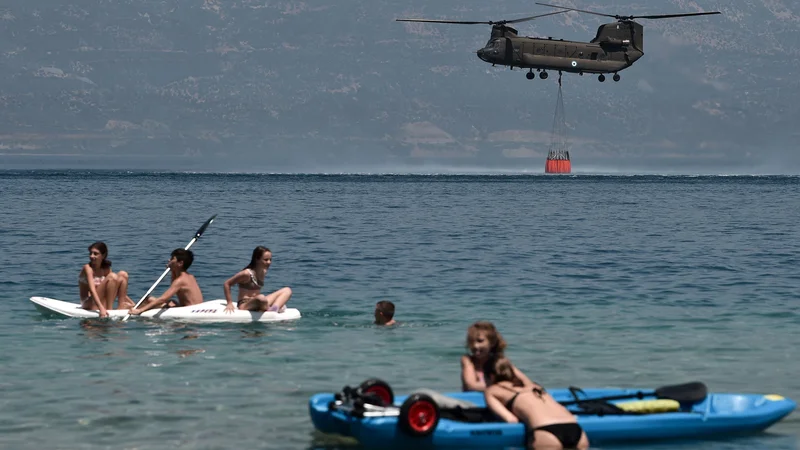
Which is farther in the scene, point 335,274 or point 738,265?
point 738,265

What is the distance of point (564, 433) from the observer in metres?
13.0

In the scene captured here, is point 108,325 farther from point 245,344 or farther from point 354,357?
point 354,357

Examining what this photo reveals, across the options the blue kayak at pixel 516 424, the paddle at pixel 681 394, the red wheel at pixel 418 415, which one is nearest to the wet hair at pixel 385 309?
the blue kayak at pixel 516 424

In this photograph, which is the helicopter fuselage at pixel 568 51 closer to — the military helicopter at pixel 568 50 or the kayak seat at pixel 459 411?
the military helicopter at pixel 568 50

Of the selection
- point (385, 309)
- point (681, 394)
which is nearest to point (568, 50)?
point (385, 309)

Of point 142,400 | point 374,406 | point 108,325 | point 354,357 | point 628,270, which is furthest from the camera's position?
point 628,270

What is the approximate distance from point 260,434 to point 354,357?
531cm

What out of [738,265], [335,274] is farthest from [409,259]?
[738,265]

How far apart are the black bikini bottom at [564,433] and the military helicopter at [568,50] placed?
74526mm

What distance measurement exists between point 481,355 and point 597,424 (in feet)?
5.10

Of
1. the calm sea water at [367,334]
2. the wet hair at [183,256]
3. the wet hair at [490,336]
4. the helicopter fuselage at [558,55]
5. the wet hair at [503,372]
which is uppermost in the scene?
the helicopter fuselage at [558,55]

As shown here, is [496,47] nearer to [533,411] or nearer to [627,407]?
[627,407]

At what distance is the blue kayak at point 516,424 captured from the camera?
13.0 meters

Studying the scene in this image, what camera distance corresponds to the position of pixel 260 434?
14.3 meters
